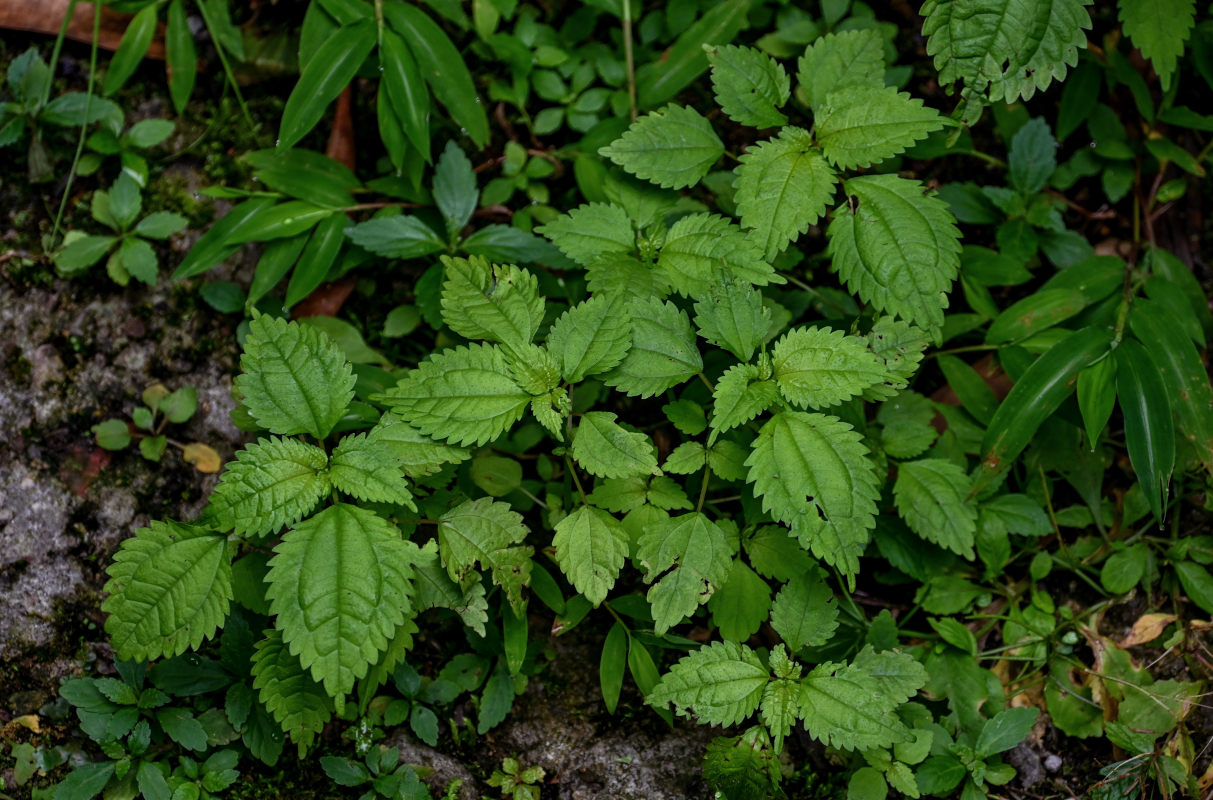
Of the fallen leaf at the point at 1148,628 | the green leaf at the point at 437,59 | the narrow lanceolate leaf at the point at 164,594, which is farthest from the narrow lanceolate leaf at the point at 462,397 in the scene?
the fallen leaf at the point at 1148,628

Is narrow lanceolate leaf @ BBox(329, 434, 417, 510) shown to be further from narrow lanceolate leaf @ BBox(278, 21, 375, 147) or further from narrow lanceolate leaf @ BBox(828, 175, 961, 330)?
narrow lanceolate leaf @ BBox(828, 175, 961, 330)

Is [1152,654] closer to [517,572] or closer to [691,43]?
[517,572]

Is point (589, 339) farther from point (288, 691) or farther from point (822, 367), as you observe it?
point (288, 691)

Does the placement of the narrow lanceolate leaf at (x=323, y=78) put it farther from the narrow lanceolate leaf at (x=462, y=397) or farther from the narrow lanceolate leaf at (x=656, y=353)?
the narrow lanceolate leaf at (x=656, y=353)

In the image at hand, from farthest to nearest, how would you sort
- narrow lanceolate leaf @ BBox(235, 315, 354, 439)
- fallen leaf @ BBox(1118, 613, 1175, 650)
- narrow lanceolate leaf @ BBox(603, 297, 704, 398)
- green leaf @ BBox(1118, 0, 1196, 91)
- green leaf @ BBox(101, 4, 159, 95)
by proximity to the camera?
green leaf @ BBox(101, 4, 159, 95) → fallen leaf @ BBox(1118, 613, 1175, 650) → green leaf @ BBox(1118, 0, 1196, 91) → narrow lanceolate leaf @ BBox(603, 297, 704, 398) → narrow lanceolate leaf @ BBox(235, 315, 354, 439)

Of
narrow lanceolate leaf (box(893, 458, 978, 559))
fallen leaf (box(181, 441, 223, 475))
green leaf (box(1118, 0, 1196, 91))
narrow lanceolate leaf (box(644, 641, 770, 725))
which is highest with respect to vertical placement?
green leaf (box(1118, 0, 1196, 91))

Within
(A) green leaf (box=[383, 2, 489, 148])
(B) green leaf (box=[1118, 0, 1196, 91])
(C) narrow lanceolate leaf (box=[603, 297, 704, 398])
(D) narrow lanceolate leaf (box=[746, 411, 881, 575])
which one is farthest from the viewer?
(A) green leaf (box=[383, 2, 489, 148])

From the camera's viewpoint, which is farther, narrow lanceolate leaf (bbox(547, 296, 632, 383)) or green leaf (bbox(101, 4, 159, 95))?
green leaf (bbox(101, 4, 159, 95))

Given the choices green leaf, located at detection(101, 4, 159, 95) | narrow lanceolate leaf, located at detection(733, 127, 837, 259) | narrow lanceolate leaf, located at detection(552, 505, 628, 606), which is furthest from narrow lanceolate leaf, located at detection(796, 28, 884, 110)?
green leaf, located at detection(101, 4, 159, 95)
